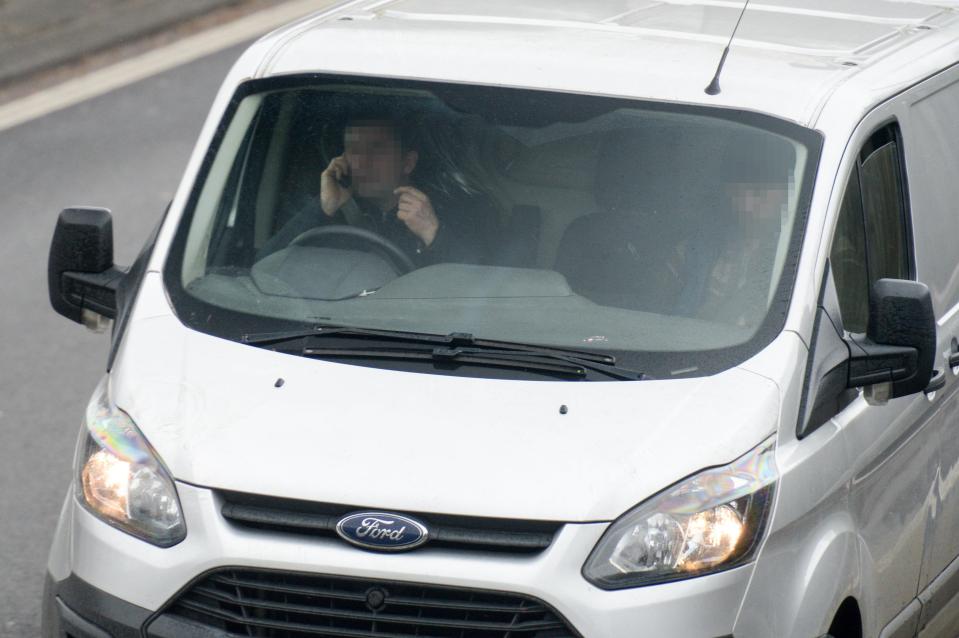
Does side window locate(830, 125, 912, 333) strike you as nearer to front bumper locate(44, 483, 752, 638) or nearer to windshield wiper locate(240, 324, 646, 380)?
windshield wiper locate(240, 324, 646, 380)

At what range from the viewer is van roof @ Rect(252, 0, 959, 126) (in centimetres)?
461

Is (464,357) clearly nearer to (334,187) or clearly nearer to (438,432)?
(438,432)

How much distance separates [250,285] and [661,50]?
1.41m

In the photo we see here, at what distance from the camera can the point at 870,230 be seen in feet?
15.1

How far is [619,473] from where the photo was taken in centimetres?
364

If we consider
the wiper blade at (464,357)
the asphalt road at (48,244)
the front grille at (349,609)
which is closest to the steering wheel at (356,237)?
the wiper blade at (464,357)

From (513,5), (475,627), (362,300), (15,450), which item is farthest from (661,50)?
(15,450)

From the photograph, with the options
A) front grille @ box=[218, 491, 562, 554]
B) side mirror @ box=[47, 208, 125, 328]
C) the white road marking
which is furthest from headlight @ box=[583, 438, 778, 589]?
the white road marking

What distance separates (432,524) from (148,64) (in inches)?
474

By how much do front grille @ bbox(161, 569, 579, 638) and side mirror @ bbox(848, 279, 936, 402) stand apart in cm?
114

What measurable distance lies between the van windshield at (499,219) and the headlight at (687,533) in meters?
0.43

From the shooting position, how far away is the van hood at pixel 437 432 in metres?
3.62

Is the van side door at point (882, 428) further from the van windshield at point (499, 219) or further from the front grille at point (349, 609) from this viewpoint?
the front grille at point (349, 609)

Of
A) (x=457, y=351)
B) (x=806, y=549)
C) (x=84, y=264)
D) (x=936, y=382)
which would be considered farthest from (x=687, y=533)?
(x=84, y=264)
